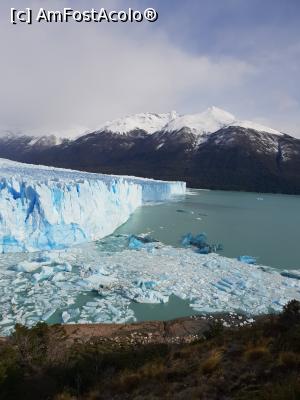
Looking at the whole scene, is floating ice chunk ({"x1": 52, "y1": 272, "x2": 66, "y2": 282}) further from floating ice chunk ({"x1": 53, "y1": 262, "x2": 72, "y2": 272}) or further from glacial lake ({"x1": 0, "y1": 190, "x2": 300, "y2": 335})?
floating ice chunk ({"x1": 53, "y1": 262, "x2": 72, "y2": 272})

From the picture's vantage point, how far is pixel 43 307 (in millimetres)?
7625

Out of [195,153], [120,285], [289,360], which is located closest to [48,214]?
[120,285]

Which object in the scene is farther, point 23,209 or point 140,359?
point 23,209

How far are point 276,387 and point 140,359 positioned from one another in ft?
8.21

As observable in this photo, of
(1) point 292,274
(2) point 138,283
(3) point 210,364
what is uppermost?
(3) point 210,364

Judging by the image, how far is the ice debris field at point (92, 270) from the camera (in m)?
7.87

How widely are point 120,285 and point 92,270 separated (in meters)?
1.25

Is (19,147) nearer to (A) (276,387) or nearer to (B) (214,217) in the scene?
(B) (214,217)

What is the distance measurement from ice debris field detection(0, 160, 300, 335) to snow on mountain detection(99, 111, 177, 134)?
106265 millimetres

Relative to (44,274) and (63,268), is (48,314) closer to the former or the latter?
(44,274)

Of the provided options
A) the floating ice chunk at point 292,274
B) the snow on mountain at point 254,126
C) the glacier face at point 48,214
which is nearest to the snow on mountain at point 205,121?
the snow on mountain at point 254,126

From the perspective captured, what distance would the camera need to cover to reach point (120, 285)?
898 centimetres

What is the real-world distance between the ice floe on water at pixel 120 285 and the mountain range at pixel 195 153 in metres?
48.7

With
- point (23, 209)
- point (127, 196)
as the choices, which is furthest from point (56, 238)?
point (127, 196)
